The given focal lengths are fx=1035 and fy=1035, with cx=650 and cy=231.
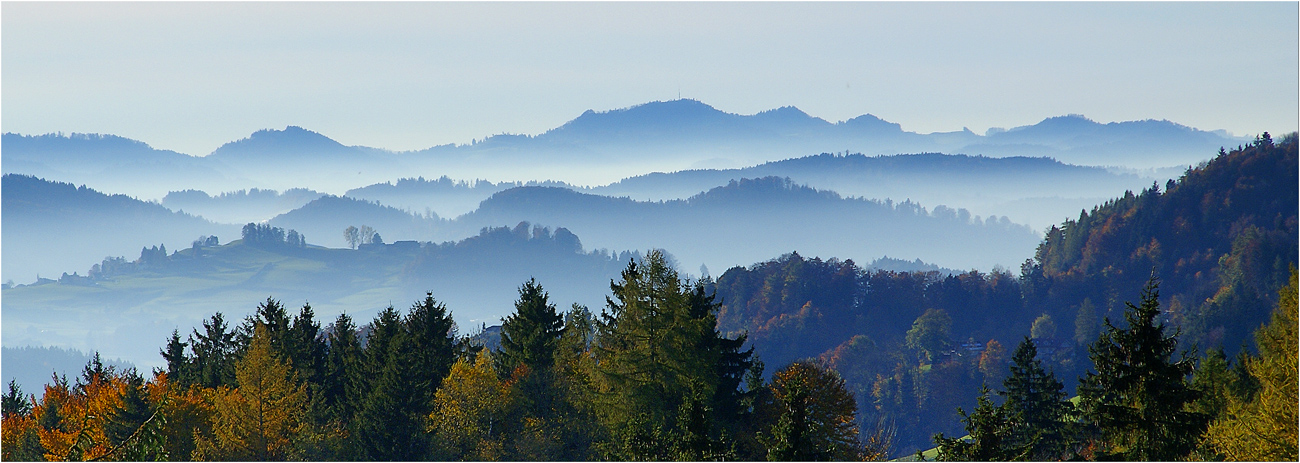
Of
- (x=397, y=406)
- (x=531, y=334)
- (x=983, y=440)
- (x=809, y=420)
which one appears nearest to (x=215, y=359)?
(x=397, y=406)

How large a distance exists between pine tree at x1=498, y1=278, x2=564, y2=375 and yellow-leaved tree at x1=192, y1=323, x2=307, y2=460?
31.4 feet

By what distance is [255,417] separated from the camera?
42.3 metres

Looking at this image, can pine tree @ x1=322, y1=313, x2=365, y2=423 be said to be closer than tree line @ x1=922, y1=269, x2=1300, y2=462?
No

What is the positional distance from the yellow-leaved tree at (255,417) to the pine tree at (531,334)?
9.56m

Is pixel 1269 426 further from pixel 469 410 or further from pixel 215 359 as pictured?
pixel 215 359

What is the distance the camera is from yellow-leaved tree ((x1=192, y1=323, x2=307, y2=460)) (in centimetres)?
4166

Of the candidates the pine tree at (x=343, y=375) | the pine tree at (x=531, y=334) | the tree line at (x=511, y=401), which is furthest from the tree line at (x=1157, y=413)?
the pine tree at (x=343, y=375)

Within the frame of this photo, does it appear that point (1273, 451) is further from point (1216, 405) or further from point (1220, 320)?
point (1220, 320)

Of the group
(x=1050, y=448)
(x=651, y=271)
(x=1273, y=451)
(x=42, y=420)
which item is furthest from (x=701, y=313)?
(x=42, y=420)

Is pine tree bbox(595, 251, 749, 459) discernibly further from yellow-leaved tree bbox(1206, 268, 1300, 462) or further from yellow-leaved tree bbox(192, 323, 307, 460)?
yellow-leaved tree bbox(1206, 268, 1300, 462)

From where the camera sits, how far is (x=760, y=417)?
40.8 meters

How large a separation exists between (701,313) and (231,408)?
768 inches

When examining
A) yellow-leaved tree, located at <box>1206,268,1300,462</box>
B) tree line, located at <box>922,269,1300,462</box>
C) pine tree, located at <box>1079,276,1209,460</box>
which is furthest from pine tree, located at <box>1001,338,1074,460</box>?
pine tree, located at <box>1079,276,1209,460</box>

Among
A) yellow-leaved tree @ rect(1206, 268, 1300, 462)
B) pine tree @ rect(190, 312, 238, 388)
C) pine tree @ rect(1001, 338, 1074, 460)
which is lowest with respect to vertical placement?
pine tree @ rect(1001, 338, 1074, 460)
